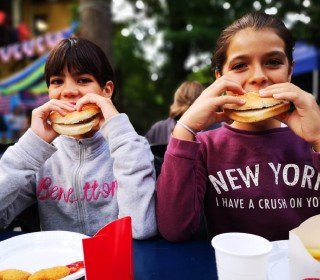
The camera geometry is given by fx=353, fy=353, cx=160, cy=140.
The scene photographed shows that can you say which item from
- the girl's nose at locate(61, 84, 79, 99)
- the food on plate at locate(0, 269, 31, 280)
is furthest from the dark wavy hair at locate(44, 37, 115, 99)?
the food on plate at locate(0, 269, 31, 280)

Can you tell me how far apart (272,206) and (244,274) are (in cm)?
79

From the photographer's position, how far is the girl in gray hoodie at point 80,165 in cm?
150

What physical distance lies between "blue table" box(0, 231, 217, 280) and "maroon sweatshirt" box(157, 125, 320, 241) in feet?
0.40

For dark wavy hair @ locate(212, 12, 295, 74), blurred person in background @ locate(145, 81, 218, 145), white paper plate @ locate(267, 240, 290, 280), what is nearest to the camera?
white paper plate @ locate(267, 240, 290, 280)

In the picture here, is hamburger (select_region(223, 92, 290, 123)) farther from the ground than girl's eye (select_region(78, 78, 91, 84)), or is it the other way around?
girl's eye (select_region(78, 78, 91, 84))

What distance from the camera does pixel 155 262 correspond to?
48.8 inches

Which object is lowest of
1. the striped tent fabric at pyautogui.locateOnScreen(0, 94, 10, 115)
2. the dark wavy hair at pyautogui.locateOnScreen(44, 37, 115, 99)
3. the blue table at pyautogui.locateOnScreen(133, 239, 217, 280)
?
the blue table at pyautogui.locateOnScreen(133, 239, 217, 280)

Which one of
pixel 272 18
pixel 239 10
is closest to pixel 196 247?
pixel 272 18

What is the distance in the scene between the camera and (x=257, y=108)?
1485 millimetres

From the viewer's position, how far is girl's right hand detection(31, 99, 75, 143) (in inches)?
65.9

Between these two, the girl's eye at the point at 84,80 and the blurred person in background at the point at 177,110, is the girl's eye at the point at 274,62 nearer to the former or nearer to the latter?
the girl's eye at the point at 84,80

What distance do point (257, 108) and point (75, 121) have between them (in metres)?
0.84

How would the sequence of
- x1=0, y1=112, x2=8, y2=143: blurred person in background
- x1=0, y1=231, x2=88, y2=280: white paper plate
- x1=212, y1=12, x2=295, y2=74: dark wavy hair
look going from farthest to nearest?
x1=0, y1=112, x2=8, y2=143: blurred person in background, x1=212, y1=12, x2=295, y2=74: dark wavy hair, x1=0, y1=231, x2=88, y2=280: white paper plate

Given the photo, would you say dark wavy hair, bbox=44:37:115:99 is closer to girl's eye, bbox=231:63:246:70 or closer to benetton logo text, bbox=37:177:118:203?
benetton logo text, bbox=37:177:118:203
